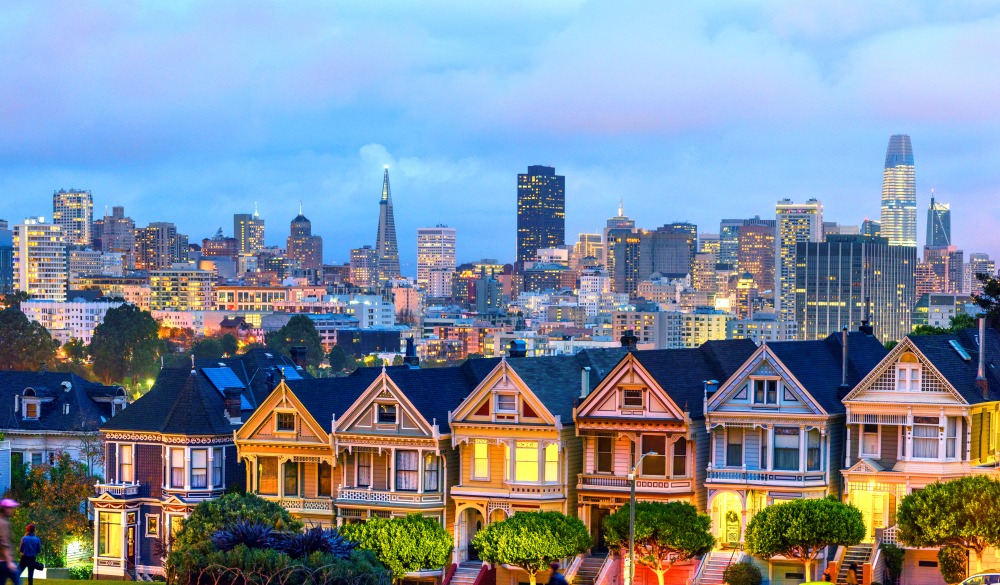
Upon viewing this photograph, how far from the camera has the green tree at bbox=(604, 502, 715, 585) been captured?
61000 mm

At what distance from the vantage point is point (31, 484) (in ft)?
280

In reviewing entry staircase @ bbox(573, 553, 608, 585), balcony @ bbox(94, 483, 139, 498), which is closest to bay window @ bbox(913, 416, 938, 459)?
entry staircase @ bbox(573, 553, 608, 585)

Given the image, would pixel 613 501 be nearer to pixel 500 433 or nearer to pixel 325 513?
pixel 500 433

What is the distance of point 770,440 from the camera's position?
62719mm

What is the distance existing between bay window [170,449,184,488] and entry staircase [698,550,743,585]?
21247mm

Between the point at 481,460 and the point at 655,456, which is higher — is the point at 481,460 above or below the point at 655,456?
below

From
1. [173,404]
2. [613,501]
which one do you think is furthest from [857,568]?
[173,404]

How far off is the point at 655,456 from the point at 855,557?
7631mm

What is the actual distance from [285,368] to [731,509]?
25.3 m

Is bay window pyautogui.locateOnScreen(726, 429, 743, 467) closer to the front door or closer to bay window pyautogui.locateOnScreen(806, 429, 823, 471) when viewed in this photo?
bay window pyautogui.locateOnScreen(806, 429, 823, 471)

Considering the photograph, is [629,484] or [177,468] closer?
[629,484]

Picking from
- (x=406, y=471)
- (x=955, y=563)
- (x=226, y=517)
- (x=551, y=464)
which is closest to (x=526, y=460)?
(x=551, y=464)

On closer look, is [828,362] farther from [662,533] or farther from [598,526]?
[598,526]

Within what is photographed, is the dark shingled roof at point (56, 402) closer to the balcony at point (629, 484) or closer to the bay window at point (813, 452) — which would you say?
the balcony at point (629, 484)
